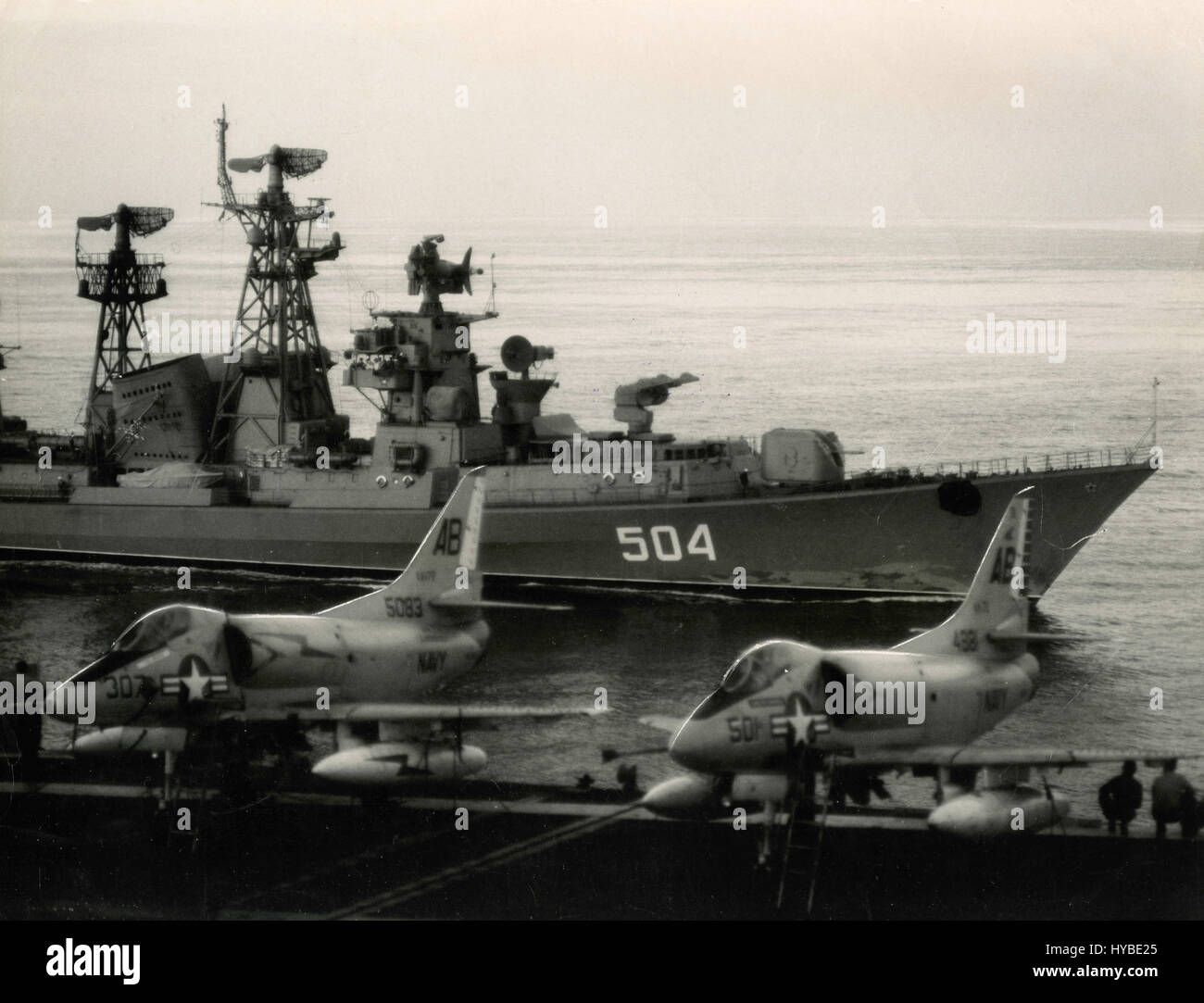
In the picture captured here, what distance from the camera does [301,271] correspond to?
35.5 metres

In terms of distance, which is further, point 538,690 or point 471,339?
point 471,339

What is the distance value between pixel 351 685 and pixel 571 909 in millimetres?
4944

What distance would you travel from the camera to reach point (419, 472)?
34.8 m

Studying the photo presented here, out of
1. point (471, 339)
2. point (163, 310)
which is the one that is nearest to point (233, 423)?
point (163, 310)

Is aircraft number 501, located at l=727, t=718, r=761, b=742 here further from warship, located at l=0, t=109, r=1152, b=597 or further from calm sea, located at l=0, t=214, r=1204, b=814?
warship, located at l=0, t=109, r=1152, b=597

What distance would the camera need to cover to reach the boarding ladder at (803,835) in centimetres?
1850

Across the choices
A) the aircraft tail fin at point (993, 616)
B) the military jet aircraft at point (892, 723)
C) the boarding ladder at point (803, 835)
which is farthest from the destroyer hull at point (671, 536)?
the boarding ladder at point (803, 835)

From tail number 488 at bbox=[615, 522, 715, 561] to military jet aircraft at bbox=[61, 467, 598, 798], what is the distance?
10.2m

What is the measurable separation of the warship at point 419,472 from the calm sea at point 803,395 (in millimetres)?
707

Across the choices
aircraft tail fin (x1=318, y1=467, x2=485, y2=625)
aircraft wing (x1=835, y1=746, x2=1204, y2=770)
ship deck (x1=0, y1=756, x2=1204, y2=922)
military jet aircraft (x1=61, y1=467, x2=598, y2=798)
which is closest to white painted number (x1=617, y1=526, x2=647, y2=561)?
aircraft tail fin (x1=318, y1=467, x2=485, y2=625)

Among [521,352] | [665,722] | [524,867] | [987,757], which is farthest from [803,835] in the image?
[521,352]

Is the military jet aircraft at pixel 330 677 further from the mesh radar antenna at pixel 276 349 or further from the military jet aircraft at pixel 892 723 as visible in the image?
the mesh radar antenna at pixel 276 349
